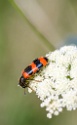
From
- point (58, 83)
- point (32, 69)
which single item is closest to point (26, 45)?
point (32, 69)

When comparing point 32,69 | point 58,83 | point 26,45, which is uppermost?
point 26,45

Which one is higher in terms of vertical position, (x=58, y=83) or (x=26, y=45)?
(x=26, y=45)

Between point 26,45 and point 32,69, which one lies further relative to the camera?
point 26,45

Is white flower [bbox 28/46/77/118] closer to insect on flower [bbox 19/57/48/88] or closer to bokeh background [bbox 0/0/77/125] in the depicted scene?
insect on flower [bbox 19/57/48/88]

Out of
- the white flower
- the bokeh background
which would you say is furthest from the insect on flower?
the bokeh background

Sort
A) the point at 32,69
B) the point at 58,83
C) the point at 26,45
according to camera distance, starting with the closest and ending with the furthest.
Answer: the point at 58,83
the point at 32,69
the point at 26,45

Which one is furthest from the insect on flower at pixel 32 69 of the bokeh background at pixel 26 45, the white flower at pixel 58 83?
the bokeh background at pixel 26 45

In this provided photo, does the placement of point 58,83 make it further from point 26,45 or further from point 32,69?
point 26,45
